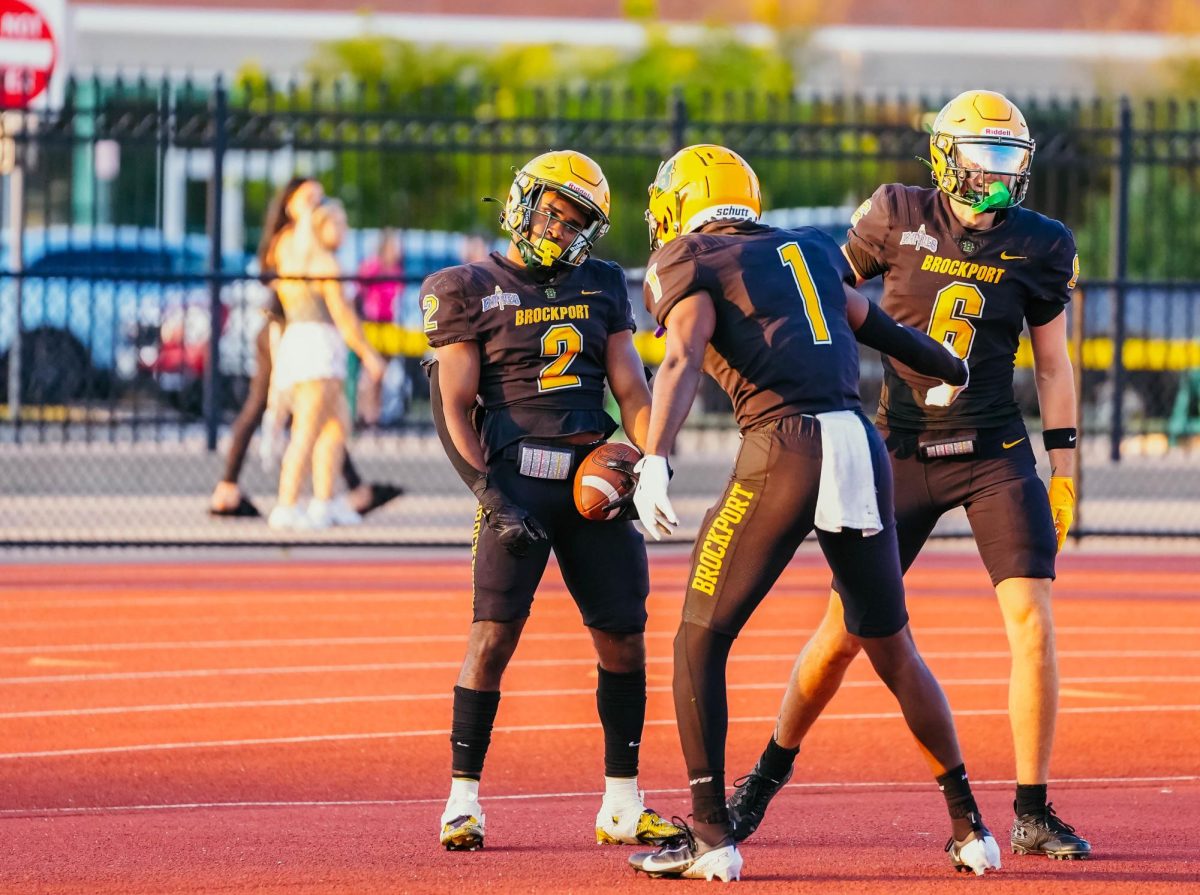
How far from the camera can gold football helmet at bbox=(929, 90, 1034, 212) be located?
21.2 feet

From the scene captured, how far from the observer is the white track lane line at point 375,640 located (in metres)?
10.4

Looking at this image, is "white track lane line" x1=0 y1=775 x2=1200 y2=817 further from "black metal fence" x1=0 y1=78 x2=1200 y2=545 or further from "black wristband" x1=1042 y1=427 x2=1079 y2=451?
"black metal fence" x1=0 y1=78 x2=1200 y2=545

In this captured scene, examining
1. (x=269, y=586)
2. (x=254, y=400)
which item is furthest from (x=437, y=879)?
(x=254, y=400)

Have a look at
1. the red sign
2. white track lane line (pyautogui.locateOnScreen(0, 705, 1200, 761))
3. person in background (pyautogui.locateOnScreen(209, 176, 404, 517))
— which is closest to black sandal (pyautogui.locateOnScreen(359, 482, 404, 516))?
person in background (pyautogui.locateOnScreen(209, 176, 404, 517))

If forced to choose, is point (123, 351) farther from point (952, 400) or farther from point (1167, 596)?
point (952, 400)

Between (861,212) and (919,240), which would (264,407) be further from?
(919,240)

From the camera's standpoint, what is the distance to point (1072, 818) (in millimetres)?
6887

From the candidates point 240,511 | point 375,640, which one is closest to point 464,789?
point 375,640

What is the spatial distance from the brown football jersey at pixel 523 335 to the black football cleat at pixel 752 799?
1.18 metres

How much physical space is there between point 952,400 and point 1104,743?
2375 mm

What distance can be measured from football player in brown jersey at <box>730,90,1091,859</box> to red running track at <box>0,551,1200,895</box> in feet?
1.70

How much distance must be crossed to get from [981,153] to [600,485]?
5.10 ft

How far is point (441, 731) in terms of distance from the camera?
8445 mm

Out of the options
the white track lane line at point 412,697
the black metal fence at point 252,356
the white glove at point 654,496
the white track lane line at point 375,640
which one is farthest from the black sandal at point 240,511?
Result: the white glove at point 654,496
